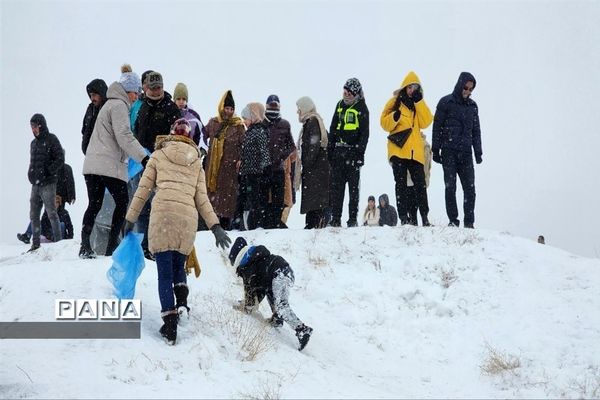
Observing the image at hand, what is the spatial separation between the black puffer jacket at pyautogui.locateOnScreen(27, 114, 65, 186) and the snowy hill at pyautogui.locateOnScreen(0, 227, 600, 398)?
65.2 inches

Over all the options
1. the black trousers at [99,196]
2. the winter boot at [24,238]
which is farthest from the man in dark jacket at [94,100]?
the winter boot at [24,238]

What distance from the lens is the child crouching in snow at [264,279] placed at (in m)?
6.69

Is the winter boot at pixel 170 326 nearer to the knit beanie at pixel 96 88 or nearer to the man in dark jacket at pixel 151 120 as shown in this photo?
the man in dark jacket at pixel 151 120

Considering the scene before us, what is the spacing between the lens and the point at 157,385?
4965mm

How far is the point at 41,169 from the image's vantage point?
11469 millimetres

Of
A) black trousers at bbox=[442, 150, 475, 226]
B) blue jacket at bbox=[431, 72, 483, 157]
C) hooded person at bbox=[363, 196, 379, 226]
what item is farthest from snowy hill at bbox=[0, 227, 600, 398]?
hooded person at bbox=[363, 196, 379, 226]

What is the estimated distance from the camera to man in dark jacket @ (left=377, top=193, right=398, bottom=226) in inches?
645

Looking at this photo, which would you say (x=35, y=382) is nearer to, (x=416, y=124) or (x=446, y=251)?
(x=446, y=251)

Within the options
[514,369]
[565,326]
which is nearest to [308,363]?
[514,369]

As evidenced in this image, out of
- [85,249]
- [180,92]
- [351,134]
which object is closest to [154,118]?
[85,249]

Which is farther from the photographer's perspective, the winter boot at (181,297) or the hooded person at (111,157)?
the hooded person at (111,157)

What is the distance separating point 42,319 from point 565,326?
231 inches

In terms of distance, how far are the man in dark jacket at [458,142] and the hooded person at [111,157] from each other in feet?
17.3

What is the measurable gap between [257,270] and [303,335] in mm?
1023
